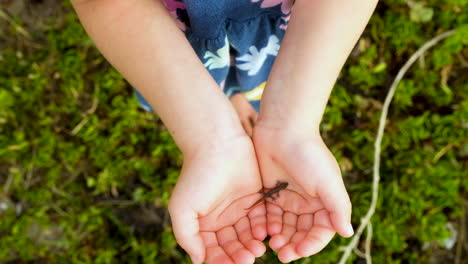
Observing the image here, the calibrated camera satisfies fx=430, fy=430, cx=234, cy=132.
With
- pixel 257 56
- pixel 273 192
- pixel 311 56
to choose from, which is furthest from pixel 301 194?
pixel 257 56

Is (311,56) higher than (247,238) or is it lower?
higher

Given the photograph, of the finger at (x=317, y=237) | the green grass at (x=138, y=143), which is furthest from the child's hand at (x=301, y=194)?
the green grass at (x=138, y=143)

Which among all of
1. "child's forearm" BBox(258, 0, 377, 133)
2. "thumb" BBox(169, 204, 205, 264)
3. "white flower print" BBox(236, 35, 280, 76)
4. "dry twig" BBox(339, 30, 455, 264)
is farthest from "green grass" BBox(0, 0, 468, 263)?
"thumb" BBox(169, 204, 205, 264)

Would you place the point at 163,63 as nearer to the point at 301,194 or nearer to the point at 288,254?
the point at 301,194

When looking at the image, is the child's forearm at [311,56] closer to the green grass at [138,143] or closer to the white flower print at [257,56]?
the white flower print at [257,56]

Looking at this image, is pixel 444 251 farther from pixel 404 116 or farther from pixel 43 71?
pixel 43 71

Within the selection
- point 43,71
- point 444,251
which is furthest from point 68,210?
point 444,251

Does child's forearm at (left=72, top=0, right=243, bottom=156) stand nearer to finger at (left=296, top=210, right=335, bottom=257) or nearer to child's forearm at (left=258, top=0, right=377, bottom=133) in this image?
child's forearm at (left=258, top=0, right=377, bottom=133)
